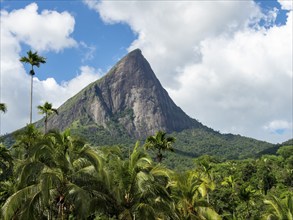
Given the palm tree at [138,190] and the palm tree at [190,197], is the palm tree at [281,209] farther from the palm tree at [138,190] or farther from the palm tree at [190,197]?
the palm tree at [138,190]

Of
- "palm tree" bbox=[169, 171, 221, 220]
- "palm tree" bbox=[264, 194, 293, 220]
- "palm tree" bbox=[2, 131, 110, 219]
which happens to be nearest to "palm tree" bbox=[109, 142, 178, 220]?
"palm tree" bbox=[2, 131, 110, 219]

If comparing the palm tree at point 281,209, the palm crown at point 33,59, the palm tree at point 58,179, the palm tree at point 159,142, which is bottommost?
the palm tree at point 281,209

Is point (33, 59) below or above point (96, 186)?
above

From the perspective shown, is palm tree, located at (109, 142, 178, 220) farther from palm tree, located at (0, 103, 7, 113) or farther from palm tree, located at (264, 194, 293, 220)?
palm tree, located at (0, 103, 7, 113)

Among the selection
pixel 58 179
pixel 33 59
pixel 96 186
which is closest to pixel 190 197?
pixel 96 186

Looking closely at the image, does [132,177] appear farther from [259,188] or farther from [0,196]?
[259,188]

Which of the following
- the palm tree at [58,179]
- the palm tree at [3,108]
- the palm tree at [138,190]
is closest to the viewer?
the palm tree at [58,179]

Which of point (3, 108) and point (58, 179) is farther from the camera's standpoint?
point (3, 108)

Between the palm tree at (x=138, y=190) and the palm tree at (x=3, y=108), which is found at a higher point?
the palm tree at (x=3, y=108)

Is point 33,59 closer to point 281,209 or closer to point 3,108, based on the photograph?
point 3,108

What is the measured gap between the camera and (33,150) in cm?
2092

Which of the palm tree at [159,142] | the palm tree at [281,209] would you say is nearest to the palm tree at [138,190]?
the palm tree at [281,209]

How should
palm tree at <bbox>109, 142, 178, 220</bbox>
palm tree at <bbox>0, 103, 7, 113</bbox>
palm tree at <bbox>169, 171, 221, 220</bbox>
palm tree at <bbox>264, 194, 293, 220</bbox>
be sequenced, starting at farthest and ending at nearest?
1. palm tree at <bbox>0, 103, 7, 113</bbox>
2. palm tree at <bbox>169, 171, 221, 220</bbox>
3. palm tree at <bbox>264, 194, 293, 220</bbox>
4. palm tree at <bbox>109, 142, 178, 220</bbox>

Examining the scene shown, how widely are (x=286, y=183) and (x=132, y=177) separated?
84.7 m
